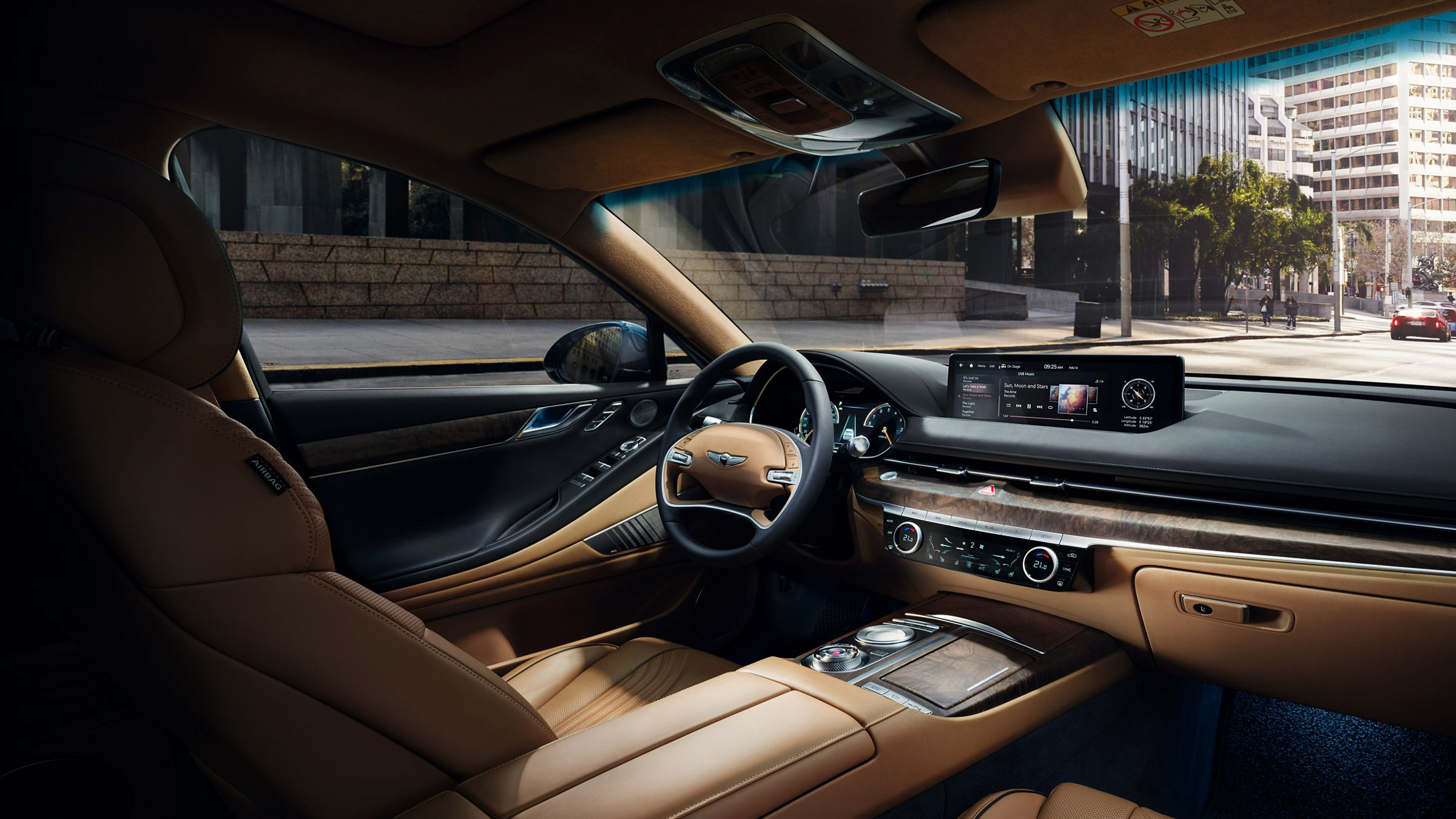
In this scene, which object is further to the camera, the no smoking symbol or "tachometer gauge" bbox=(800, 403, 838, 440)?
"tachometer gauge" bbox=(800, 403, 838, 440)

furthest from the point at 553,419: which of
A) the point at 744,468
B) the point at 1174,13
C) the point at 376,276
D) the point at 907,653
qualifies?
the point at 1174,13

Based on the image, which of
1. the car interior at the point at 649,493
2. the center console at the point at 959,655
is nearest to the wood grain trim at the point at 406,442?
the car interior at the point at 649,493

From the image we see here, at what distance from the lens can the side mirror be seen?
2570mm

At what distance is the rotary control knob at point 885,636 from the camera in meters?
1.53

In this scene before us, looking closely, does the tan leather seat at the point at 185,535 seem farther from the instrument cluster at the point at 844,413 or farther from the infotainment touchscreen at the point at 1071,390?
the infotainment touchscreen at the point at 1071,390

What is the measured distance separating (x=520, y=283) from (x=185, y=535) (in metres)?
1.91

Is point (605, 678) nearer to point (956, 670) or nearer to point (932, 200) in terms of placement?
point (956, 670)

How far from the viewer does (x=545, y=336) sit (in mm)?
2660

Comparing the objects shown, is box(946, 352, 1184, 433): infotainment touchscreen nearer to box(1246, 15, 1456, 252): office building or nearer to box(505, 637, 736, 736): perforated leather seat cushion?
box(1246, 15, 1456, 252): office building

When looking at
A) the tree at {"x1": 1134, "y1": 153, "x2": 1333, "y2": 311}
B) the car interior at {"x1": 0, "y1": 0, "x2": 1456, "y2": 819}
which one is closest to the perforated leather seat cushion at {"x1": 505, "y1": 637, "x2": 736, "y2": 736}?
the car interior at {"x1": 0, "y1": 0, "x2": 1456, "y2": 819}

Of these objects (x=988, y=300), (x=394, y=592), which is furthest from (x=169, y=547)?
(x=988, y=300)

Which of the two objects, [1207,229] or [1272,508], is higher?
[1207,229]

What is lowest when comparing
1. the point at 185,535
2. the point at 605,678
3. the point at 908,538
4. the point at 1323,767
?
the point at 1323,767

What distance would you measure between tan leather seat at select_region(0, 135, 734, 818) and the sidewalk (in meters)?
1.21
